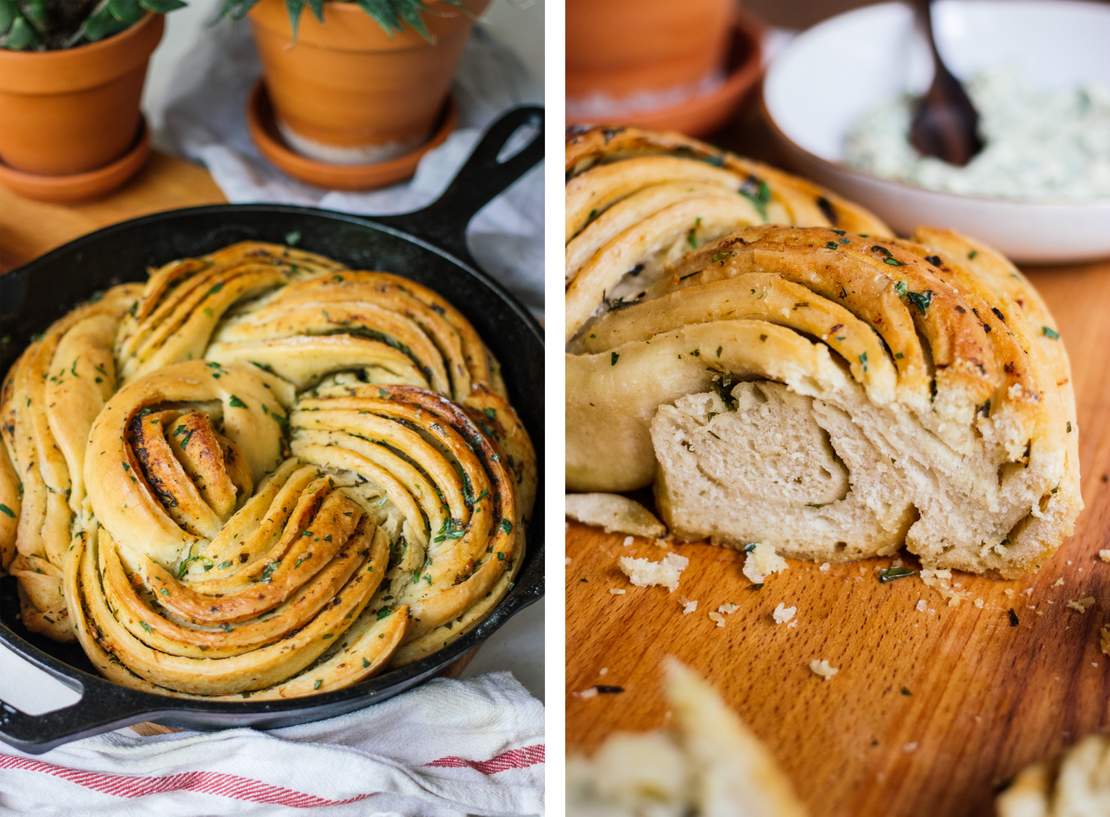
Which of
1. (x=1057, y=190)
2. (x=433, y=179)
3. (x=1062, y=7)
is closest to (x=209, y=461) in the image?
(x=433, y=179)

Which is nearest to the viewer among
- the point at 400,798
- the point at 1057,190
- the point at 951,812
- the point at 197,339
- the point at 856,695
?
the point at 951,812

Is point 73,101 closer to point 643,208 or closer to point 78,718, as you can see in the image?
point 643,208

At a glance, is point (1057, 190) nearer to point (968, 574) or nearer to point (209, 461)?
point (968, 574)

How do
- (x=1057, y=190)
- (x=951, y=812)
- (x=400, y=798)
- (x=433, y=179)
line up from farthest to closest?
(x=433, y=179) → (x=1057, y=190) → (x=400, y=798) → (x=951, y=812)

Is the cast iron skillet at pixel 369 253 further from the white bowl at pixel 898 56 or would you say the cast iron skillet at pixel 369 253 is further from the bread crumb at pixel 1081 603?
the bread crumb at pixel 1081 603

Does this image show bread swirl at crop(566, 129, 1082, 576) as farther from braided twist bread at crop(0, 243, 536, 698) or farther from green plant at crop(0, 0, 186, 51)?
green plant at crop(0, 0, 186, 51)
